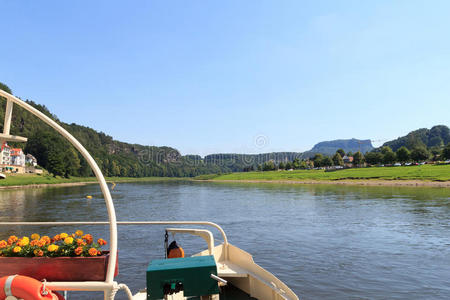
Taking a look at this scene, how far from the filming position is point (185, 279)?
570 centimetres

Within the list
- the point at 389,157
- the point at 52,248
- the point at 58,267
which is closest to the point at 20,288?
the point at 58,267

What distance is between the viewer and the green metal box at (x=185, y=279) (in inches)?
222

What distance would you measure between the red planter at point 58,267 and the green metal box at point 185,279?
106 centimetres

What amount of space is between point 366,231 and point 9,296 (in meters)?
25.5

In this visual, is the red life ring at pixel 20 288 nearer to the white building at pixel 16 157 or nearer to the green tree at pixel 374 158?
the green tree at pixel 374 158

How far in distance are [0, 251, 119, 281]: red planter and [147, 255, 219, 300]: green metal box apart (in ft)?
3.47

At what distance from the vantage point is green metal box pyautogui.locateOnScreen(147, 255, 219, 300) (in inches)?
222

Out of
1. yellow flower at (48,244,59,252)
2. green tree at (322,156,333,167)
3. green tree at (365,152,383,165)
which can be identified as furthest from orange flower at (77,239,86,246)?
green tree at (322,156,333,167)

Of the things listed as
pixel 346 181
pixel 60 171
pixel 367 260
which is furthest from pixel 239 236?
pixel 60 171

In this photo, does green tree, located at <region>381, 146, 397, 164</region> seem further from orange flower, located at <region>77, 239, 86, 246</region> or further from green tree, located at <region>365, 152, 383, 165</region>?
orange flower, located at <region>77, 239, 86, 246</region>

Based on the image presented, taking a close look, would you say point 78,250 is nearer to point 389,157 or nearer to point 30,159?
point 389,157

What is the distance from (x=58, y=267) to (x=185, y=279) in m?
2.44

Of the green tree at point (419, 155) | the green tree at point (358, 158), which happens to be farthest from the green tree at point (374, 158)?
the green tree at point (419, 155)

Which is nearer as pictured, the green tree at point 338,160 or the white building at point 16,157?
the white building at point 16,157
